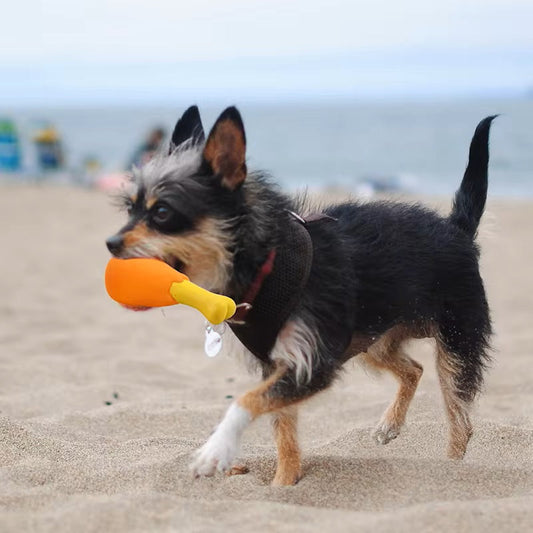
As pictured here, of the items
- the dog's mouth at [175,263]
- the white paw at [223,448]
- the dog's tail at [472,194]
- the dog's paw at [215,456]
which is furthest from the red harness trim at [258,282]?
the dog's tail at [472,194]

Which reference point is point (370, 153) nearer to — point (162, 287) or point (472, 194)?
point (472, 194)

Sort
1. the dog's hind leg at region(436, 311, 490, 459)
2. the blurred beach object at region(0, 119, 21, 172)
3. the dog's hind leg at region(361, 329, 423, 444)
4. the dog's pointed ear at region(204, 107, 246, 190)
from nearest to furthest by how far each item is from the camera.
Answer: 1. the dog's pointed ear at region(204, 107, 246, 190)
2. the dog's hind leg at region(436, 311, 490, 459)
3. the dog's hind leg at region(361, 329, 423, 444)
4. the blurred beach object at region(0, 119, 21, 172)

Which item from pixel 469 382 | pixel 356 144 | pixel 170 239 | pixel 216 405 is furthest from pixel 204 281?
pixel 356 144

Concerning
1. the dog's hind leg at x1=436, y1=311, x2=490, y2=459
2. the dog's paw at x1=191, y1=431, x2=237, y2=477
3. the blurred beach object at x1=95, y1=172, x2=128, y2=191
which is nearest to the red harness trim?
the dog's paw at x1=191, y1=431, x2=237, y2=477

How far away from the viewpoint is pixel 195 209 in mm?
3424

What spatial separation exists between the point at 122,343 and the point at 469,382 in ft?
13.3

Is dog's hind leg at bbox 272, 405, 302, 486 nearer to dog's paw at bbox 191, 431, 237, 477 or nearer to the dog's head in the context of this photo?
dog's paw at bbox 191, 431, 237, 477

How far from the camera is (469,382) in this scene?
4.33 meters

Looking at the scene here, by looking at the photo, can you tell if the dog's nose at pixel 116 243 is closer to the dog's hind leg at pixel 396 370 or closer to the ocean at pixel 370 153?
the dog's hind leg at pixel 396 370

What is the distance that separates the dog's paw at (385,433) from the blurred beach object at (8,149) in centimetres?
1779

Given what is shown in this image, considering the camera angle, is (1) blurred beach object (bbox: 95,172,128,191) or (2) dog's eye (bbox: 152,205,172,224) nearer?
(2) dog's eye (bbox: 152,205,172,224)

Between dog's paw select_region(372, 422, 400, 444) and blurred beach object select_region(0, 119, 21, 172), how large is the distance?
1779 centimetres

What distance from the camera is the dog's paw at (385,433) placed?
4.47 metres

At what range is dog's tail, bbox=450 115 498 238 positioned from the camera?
441cm
